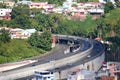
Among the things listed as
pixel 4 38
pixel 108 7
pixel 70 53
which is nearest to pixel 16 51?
pixel 4 38

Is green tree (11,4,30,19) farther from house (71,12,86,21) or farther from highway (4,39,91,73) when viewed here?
highway (4,39,91,73)

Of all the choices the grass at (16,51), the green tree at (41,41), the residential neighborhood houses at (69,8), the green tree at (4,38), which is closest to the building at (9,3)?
the residential neighborhood houses at (69,8)

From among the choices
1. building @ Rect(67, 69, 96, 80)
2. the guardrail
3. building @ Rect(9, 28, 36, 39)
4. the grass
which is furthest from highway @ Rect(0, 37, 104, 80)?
building @ Rect(67, 69, 96, 80)

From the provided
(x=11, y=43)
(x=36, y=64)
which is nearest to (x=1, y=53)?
(x=11, y=43)

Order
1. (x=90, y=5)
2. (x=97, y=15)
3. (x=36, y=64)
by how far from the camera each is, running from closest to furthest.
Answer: (x=36, y=64), (x=97, y=15), (x=90, y=5)

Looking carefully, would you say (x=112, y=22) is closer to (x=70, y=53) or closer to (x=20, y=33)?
(x=20, y=33)

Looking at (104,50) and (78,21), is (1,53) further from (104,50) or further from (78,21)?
(78,21)

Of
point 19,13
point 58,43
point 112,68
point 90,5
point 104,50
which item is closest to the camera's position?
point 112,68

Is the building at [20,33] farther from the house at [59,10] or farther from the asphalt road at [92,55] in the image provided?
the house at [59,10]
